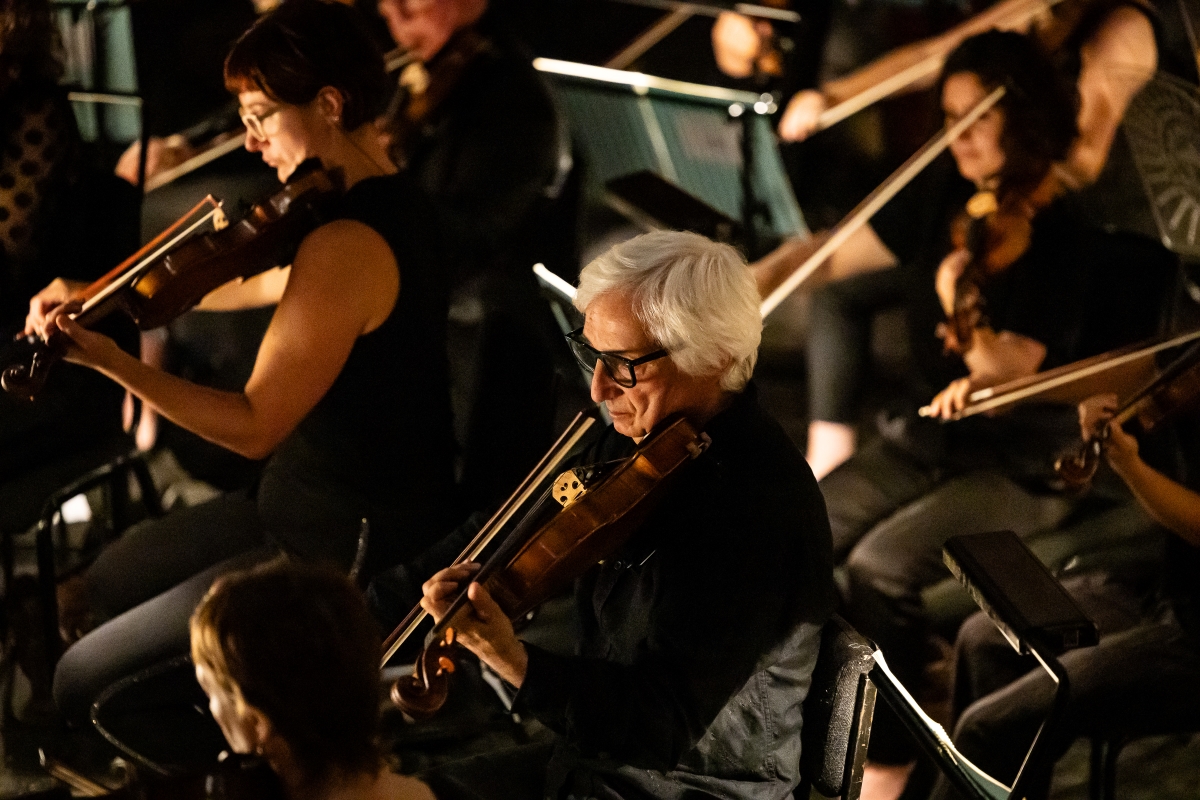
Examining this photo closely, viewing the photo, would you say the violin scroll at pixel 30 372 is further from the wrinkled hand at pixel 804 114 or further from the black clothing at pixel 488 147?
the wrinkled hand at pixel 804 114

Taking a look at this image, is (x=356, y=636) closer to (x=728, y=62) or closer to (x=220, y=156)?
(x=220, y=156)

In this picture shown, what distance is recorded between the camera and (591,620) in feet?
5.45

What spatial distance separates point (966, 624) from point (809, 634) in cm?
100

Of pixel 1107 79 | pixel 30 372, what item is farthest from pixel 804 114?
pixel 30 372

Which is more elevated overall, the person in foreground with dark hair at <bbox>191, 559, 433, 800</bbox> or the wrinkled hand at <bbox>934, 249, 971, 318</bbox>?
the person in foreground with dark hair at <bbox>191, 559, 433, 800</bbox>

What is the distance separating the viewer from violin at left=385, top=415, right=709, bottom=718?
1.50m

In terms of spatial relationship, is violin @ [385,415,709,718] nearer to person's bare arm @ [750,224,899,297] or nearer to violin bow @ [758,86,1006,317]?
violin bow @ [758,86,1006,317]

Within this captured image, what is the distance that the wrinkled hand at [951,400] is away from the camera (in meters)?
2.57

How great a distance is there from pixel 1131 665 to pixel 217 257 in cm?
156

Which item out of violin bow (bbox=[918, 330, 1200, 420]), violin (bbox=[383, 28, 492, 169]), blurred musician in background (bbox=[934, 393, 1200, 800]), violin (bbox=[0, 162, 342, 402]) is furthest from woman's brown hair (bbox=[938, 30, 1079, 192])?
violin (bbox=[0, 162, 342, 402])

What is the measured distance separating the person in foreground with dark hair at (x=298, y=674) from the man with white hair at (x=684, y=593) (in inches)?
7.4

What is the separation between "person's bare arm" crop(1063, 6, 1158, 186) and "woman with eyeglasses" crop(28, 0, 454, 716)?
1507mm

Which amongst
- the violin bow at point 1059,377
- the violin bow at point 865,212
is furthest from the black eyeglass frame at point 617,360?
the violin bow at point 865,212

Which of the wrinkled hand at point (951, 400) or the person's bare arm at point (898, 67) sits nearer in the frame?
the wrinkled hand at point (951, 400)
